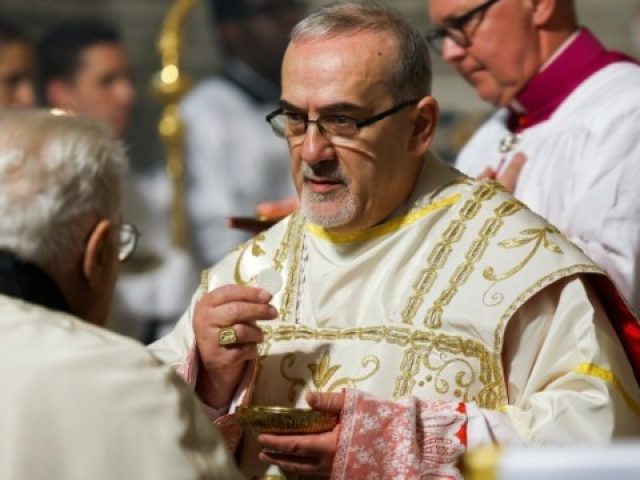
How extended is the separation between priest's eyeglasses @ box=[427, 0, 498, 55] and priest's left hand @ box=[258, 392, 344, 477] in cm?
197

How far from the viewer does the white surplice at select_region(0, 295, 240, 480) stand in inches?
119

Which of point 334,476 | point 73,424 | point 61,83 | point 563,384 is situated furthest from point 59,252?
point 61,83

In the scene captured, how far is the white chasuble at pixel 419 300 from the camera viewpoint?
4.14m

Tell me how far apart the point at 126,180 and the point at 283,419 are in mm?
5608

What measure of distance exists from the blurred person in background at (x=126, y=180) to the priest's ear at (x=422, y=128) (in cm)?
469

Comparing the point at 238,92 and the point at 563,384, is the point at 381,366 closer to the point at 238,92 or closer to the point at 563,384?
the point at 563,384

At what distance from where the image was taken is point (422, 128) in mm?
4426

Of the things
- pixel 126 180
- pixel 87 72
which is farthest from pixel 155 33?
pixel 126 180

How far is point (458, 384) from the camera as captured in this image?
412 centimetres

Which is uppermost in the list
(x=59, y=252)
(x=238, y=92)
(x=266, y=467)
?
(x=59, y=252)

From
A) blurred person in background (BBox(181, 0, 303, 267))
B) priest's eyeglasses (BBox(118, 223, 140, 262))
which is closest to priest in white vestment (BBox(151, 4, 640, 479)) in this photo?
priest's eyeglasses (BBox(118, 223, 140, 262))

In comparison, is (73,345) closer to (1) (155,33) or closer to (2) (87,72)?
(2) (87,72)

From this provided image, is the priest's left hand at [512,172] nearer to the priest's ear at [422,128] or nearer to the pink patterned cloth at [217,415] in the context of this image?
the priest's ear at [422,128]

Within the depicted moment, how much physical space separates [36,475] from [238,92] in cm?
717
